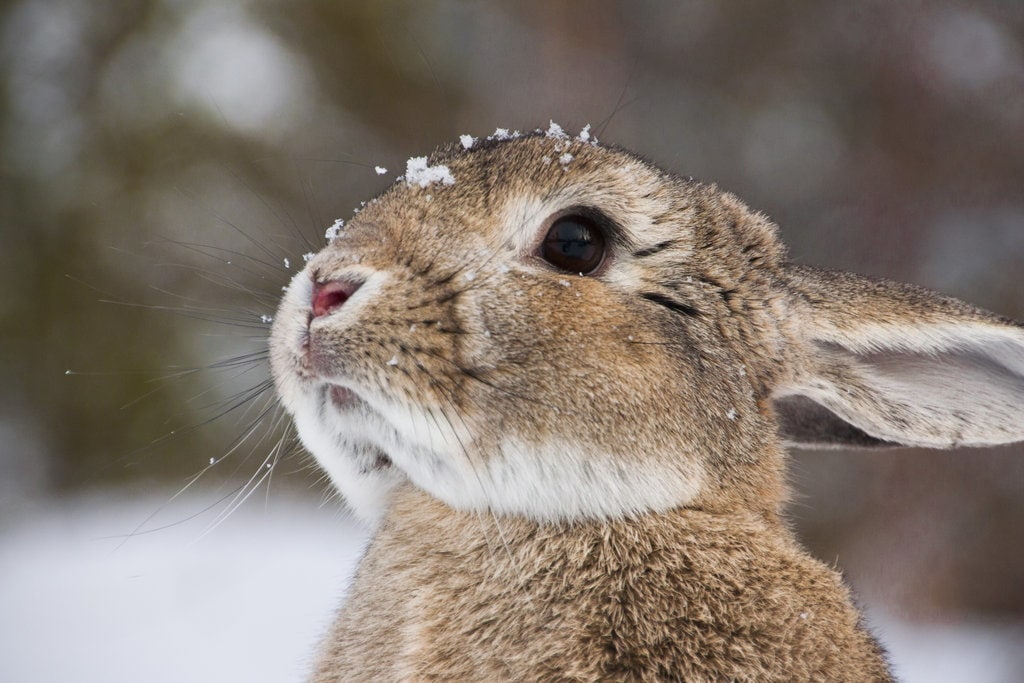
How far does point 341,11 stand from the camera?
787 centimetres

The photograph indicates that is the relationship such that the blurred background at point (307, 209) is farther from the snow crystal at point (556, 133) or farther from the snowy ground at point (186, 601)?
the snow crystal at point (556, 133)

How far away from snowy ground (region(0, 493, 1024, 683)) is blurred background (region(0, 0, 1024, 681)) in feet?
0.09

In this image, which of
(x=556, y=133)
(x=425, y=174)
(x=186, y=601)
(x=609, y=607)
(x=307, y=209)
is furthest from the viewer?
(x=307, y=209)

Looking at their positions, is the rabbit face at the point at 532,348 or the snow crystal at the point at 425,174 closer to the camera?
the rabbit face at the point at 532,348

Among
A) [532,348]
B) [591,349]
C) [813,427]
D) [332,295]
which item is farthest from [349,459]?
[813,427]

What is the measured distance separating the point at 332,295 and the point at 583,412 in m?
0.66

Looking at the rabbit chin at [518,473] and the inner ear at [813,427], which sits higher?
the inner ear at [813,427]

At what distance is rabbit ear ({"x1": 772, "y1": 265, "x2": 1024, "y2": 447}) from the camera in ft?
8.54

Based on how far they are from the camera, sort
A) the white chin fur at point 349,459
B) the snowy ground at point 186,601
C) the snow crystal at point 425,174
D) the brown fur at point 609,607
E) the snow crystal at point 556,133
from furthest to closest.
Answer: the snowy ground at point 186,601, the snow crystal at point 556,133, the snow crystal at point 425,174, the white chin fur at point 349,459, the brown fur at point 609,607

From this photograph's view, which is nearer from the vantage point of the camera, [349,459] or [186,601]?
[349,459]

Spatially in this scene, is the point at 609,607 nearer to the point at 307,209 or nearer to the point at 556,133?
the point at 556,133

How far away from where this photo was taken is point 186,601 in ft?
19.4

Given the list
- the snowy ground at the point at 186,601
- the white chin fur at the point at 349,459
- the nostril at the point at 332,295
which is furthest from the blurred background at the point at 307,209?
the nostril at the point at 332,295

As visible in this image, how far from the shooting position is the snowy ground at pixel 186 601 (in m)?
5.06
